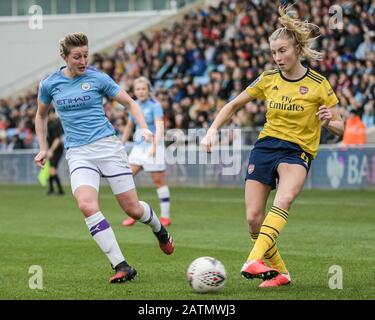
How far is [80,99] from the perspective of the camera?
31.8 feet

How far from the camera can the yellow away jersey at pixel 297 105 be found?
8.82 metres

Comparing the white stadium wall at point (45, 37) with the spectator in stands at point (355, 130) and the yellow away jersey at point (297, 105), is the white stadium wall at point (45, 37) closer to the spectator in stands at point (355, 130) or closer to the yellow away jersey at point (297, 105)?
the spectator in stands at point (355, 130)

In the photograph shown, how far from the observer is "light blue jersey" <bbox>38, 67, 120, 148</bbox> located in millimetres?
9711

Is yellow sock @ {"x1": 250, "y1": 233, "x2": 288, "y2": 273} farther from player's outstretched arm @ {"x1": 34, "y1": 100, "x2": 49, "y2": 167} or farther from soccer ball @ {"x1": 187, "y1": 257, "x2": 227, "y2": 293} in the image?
player's outstretched arm @ {"x1": 34, "y1": 100, "x2": 49, "y2": 167}

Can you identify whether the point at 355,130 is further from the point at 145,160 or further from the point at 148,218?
the point at 148,218

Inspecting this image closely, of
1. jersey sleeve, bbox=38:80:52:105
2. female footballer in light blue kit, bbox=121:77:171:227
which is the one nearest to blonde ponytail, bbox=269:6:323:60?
jersey sleeve, bbox=38:80:52:105

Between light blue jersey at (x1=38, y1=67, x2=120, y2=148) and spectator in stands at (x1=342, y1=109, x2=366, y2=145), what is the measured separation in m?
14.8

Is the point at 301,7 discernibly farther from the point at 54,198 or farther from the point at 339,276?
the point at 339,276

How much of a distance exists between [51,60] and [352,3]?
19.3m

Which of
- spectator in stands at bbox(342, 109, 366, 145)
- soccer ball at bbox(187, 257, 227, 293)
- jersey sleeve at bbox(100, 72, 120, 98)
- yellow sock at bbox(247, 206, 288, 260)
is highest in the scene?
jersey sleeve at bbox(100, 72, 120, 98)

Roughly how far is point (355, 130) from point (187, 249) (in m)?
12.2

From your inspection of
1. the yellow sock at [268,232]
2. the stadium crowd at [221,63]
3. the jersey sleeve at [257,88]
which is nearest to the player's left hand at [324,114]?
the jersey sleeve at [257,88]
